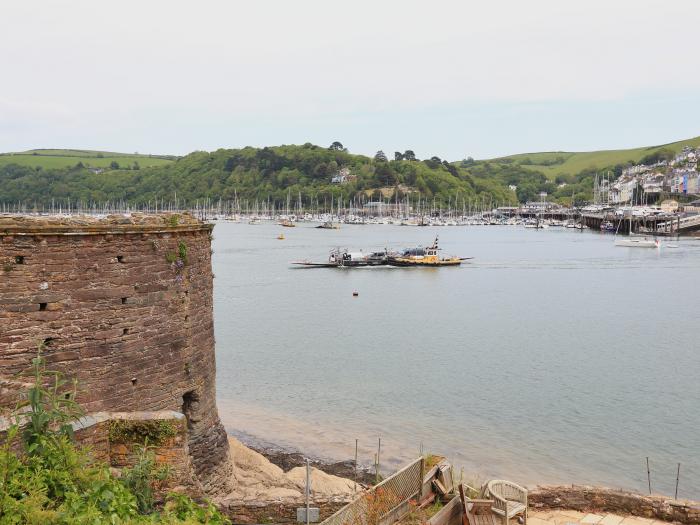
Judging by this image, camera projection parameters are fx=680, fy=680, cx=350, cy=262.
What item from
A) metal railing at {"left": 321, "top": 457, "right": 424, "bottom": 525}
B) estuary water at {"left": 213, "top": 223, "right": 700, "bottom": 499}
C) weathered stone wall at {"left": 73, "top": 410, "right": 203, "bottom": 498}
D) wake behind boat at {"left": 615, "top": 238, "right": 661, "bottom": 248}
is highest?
weathered stone wall at {"left": 73, "top": 410, "right": 203, "bottom": 498}

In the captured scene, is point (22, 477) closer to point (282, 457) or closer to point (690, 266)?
point (282, 457)

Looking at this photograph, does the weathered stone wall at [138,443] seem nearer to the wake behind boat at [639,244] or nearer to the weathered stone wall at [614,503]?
the weathered stone wall at [614,503]

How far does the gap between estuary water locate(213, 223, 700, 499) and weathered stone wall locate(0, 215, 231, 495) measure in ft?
29.6

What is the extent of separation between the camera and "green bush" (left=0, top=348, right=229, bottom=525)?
20.3 ft

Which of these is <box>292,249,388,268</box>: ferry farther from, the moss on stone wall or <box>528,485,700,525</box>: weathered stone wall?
the moss on stone wall

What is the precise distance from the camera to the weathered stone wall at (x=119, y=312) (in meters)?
9.52

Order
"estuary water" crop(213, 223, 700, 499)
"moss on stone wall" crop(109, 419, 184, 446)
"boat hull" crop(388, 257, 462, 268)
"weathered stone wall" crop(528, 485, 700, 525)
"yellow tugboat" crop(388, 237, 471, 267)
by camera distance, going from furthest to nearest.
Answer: "yellow tugboat" crop(388, 237, 471, 267)
"boat hull" crop(388, 257, 462, 268)
"estuary water" crop(213, 223, 700, 499)
"weathered stone wall" crop(528, 485, 700, 525)
"moss on stone wall" crop(109, 419, 184, 446)

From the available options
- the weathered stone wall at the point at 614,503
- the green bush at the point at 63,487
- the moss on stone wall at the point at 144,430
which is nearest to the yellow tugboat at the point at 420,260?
the weathered stone wall at the point at 614,503

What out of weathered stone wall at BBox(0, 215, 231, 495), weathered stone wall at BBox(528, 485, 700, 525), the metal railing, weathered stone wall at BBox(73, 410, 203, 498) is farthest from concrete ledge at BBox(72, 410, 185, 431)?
weathered stone wall at BBox(528, 485, 700, 525)

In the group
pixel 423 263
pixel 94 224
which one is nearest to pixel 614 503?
pixel 94 224

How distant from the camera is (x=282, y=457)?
19.5m

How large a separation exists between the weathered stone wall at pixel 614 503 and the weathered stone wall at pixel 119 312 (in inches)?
235

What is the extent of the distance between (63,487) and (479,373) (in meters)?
25.5

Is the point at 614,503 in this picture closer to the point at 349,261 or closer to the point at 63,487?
the point at 63,487
